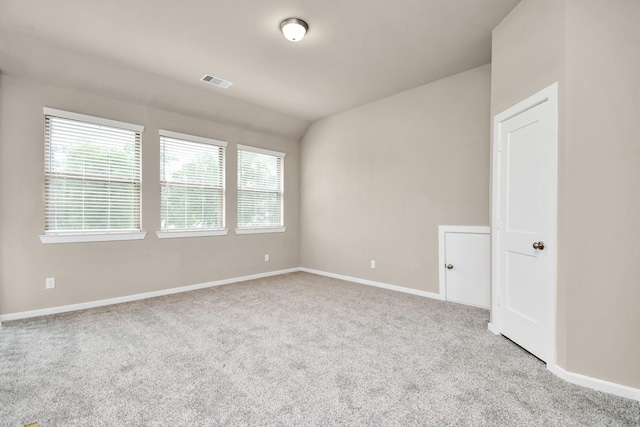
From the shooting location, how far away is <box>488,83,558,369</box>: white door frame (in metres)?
2.21

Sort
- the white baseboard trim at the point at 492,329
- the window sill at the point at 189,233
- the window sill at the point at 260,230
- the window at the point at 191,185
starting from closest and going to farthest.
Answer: the white baseboard trim at the point at 492,329
the window sill at the point at 189,233
the window at the point at 191,185
the window sill at the point at 260,230

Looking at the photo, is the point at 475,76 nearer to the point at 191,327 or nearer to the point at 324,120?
the point at 324,120

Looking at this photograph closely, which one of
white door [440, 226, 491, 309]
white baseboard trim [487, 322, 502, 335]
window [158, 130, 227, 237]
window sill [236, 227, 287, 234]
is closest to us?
white baseboard trim [487, 322, 502, 335]

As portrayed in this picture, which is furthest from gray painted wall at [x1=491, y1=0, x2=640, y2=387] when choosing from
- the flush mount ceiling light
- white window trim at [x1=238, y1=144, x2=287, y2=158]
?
white window trim at [x1=238, y1=144, x2=287, y2=158]

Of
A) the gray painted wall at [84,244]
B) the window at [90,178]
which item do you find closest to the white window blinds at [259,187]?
the gray painted wall at [84,244]

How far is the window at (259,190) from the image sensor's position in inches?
212

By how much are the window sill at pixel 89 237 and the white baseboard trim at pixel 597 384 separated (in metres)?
4.65

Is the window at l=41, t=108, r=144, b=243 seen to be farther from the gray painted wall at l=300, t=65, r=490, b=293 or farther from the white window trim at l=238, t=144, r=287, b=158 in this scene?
the gray painted wall at l=300, t=65, r=490, b=293

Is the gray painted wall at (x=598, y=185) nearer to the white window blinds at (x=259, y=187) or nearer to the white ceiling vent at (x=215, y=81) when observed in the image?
the white ceiling vent at (x=215, y=81)

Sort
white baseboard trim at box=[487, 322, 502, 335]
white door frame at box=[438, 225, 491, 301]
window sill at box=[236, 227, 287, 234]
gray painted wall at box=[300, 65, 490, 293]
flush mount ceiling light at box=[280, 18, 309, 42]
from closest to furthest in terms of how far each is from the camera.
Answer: flush mount ceiling light at box=[280, 18, 309, 42] < white baseboard trim at box=[487, 322, 502, 335] < gray painted wall at box=[300, 65, 490, 293] < white door frame at box=[438, 225, 491, 301] < window sill at box=[236, 227, 287, 234]

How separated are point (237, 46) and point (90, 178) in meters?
2.46

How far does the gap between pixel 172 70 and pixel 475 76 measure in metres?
3.71

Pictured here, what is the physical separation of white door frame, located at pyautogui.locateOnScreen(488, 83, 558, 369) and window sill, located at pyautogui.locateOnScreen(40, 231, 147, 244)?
4.28 m

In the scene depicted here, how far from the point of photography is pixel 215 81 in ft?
13.5
